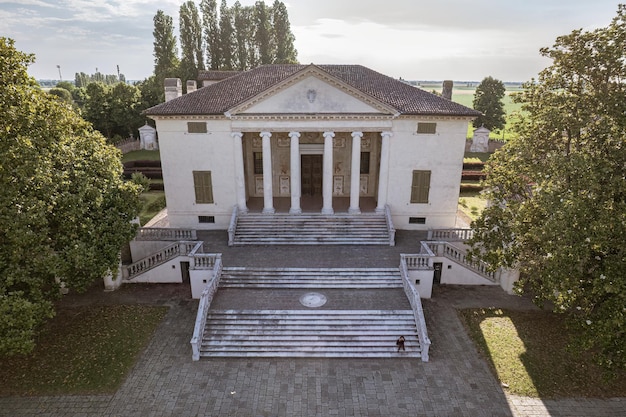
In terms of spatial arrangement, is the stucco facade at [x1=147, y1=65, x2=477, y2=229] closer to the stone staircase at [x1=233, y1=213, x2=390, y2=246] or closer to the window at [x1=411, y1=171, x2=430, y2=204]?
the window at [x1=411, y1=171, x2=430, y2=204]

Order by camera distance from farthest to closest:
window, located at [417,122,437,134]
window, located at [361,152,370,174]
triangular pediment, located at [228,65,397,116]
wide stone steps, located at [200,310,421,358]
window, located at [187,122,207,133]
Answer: window, located at [361,152,370,174], window, located at [187,122,207,133], window, located at [417,122,437,134], triangular pediment, located at [228,65,397,116], wide stone steps, located at [200,310,421,358]

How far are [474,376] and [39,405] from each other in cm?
1834

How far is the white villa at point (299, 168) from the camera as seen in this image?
24797mm

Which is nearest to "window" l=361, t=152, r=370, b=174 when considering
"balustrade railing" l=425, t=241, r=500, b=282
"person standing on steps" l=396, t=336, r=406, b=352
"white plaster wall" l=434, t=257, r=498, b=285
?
"balustrade railing" l=425, t=241, r=500, b=282

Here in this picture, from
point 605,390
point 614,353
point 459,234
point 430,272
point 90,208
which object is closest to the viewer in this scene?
point 614,353

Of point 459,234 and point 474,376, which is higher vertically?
point 459,234

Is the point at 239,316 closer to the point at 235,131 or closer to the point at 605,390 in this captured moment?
the point at 235,131

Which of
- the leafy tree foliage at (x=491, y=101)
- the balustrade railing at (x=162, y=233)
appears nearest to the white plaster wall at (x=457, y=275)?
the balustrade railing at (x=162, y=233)

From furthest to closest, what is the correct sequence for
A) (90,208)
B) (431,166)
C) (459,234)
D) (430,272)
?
(431,166)
(459,234)
(430,272)
(90,208)

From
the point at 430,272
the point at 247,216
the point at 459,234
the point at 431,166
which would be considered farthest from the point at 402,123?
the point at 247,216

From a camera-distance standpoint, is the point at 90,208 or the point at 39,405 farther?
the point at 90,208

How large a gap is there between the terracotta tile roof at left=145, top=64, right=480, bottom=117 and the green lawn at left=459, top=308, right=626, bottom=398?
13472mm

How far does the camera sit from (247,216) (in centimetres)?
2859

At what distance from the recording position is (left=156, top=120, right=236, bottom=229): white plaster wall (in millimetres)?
27422
